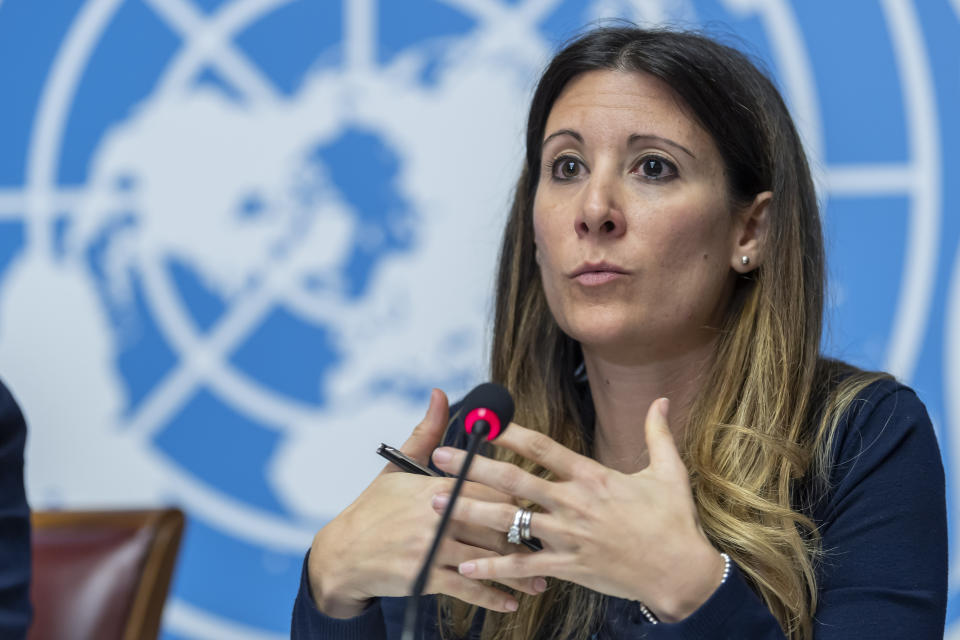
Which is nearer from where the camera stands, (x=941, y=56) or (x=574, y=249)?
(x=574, y=249)

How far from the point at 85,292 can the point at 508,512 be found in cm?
163

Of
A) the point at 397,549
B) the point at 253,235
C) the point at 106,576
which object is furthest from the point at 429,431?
the point at 253,235

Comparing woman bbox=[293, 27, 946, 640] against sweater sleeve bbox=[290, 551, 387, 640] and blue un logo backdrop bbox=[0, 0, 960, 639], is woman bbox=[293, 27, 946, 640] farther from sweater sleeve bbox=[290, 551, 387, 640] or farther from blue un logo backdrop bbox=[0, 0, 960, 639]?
blue un logo backdrop bbox=[0, 0, 960, 639]

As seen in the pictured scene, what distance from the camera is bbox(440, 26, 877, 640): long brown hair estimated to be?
1.30 metres

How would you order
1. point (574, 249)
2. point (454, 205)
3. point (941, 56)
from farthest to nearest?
1. point (454, 205)
2. point (941, 56)
3. point (574, 249)

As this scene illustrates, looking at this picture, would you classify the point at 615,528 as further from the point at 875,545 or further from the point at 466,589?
the point at 875,545

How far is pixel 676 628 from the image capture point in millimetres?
1084

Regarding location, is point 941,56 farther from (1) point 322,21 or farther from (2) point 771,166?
(1) point 322,21

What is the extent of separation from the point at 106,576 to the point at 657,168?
102 cm

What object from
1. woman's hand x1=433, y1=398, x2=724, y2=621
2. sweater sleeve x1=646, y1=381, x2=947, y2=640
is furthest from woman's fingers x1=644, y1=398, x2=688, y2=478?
sweater sleeve x1=646, y1=381, x2=947, y2=640

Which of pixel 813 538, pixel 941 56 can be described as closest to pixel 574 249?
pixel 813 538

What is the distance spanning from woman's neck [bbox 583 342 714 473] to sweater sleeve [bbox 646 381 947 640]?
0.25m

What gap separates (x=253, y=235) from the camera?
2.37 meters

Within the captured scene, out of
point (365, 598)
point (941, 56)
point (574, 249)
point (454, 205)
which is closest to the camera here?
point (365, 598)
